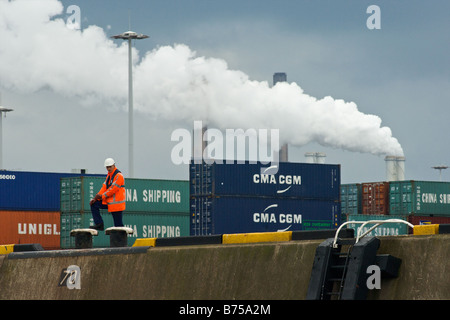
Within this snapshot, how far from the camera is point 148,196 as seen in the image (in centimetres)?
6200

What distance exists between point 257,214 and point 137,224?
802cm

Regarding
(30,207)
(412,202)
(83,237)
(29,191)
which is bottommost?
(30,207)

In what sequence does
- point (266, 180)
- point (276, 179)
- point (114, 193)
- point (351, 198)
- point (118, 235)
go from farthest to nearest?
point (351, 198), point (276, 179), point (266, 180), point (114, 193), point (118, 235)

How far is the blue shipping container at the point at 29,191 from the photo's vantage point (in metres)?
65.5

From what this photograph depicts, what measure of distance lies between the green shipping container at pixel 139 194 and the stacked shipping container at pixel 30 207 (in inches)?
195

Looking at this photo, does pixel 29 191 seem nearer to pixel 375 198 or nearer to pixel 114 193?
pixel 375 198

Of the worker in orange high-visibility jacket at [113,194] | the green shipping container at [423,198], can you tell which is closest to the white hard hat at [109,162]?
the worker in orange high-visibility jacket at [113,194]

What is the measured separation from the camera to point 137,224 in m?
61.1

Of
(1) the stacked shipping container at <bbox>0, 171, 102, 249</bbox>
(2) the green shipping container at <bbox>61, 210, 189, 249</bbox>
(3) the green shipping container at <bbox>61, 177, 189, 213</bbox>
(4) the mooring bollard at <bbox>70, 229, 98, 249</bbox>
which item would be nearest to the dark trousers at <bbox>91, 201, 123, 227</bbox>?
(4) the mooring bollard at <bbox>70, 229, 98, 249</bbox>

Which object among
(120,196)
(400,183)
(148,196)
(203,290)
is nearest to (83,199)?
(148,196)

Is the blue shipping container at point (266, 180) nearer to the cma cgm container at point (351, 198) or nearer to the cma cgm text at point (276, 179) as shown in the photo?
the cma cgm text at point (276, 179)

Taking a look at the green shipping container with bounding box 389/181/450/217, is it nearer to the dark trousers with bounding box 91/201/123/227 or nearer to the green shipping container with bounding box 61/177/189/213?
the green shipping container with bounding box 61/177/189/213

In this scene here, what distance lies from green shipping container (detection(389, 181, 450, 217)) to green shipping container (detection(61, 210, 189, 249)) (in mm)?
15149

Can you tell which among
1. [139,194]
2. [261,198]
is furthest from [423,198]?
[139,194]
